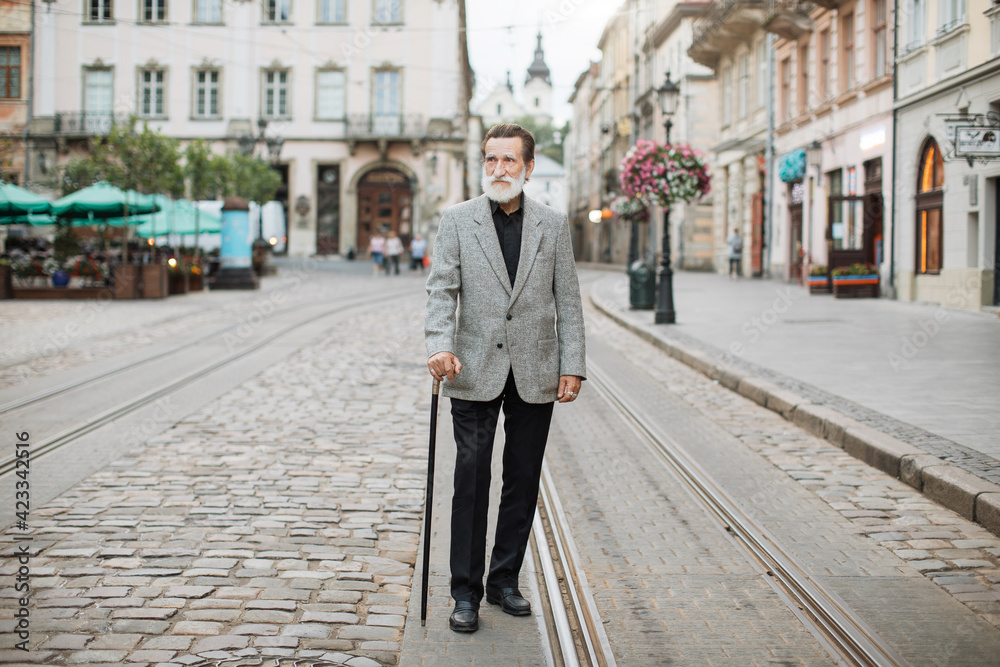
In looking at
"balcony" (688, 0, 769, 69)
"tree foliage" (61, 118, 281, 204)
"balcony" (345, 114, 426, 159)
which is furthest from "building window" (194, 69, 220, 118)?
"balcony" (688, 0, 769, 69)

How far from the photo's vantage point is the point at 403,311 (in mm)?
19453

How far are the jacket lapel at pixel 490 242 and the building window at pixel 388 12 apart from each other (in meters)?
42.3

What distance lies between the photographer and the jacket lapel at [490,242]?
3.63m

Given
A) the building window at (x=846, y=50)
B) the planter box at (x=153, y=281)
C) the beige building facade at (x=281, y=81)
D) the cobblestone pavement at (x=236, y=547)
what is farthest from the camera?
the beige building facade at (x=281, y=81)

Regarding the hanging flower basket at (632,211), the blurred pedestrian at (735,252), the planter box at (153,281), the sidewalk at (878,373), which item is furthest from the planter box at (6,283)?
the blurred pedestrian at (735,252)

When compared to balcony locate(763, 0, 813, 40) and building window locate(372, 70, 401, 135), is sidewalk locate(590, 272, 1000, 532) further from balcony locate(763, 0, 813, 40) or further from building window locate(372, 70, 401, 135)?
building window locate(372, 70, 401, 135)

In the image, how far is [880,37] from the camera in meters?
22.1

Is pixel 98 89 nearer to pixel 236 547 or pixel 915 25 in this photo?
pixel 915 25

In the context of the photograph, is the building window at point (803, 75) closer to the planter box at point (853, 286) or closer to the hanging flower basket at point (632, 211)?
the hanging flower basket at point (632, 211)

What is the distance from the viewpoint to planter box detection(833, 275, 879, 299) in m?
21.5

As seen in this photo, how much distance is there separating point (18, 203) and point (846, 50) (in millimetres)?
19315

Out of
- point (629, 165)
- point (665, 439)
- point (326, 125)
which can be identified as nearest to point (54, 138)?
point (326, 125)

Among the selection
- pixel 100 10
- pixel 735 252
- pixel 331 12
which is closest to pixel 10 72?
pixel 100 10

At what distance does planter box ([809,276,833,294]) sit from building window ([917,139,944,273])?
3.08 meters
